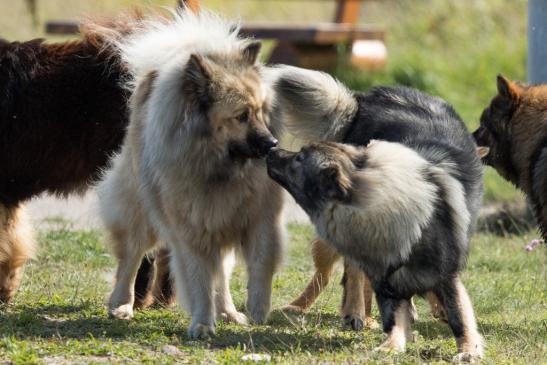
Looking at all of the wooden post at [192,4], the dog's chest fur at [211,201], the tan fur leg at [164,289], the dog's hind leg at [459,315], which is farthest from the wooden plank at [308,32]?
the dog's hind leg at [459,315]

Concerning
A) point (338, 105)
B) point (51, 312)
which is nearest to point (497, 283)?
point (338, 105)

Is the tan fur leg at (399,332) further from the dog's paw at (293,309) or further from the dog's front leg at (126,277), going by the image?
the dog's front leg at (126,277)

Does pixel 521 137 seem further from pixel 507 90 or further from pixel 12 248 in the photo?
pixel 12 248

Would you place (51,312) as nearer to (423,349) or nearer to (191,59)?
(191,59)

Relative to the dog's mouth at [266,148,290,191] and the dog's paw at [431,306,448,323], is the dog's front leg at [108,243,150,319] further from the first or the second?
the dog's paw at [431,306,448,323]

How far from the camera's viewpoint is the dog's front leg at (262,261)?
511cm

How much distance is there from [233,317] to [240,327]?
20cm

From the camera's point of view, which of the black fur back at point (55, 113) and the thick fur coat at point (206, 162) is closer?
the thick fur coat at point (206, 162)

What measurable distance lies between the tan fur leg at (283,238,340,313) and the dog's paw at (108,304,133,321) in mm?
990

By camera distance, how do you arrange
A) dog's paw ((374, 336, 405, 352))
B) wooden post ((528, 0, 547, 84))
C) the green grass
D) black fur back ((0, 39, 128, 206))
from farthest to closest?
wooden post ((528, 0, 547, 84)), black fur back ((0, 39, 128, 206)), dog's paw ((374, 336, 405, 352)), the green grass

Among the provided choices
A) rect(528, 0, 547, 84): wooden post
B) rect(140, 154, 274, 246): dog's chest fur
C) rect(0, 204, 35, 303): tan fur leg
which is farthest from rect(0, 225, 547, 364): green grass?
rect(528, 0, 547, 84): wooden post

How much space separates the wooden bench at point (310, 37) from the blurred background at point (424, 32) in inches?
8.2

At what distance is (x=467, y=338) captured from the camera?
4598 millimetres

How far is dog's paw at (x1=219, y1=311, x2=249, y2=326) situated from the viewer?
5254 mm
